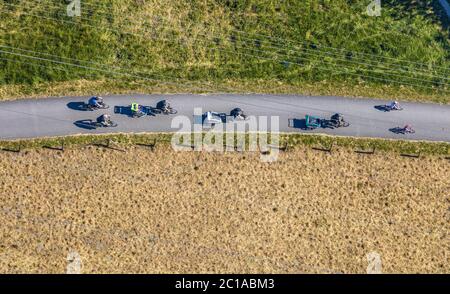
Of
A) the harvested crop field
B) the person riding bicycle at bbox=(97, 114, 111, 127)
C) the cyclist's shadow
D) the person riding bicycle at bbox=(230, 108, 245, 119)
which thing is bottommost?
the harvested crop field

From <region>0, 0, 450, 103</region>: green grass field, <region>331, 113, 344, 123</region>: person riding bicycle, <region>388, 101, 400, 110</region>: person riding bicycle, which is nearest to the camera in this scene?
<region>331, 113, 344, 123</region>: person riding bicycle

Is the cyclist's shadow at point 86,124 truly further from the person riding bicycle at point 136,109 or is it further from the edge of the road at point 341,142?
the person riding bicycle at point 136,109

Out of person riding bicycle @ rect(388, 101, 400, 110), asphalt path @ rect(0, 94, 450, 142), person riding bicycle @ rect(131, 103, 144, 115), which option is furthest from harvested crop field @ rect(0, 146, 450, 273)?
person riding bicycle @ rect(388, 101, 400, 110)

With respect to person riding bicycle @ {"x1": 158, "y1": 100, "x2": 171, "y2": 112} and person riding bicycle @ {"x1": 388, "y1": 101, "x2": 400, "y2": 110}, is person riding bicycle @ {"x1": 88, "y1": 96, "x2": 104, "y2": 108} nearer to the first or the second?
person riding bicycle @ {"x1": 158, "y1": 100, "x2": 171, "y2": 112}

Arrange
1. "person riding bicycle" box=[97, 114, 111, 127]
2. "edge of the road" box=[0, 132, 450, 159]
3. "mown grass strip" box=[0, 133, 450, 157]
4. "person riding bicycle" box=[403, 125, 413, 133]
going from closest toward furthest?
1. "mown grass strip" box=[0, 133, 450, 157]
2. "person riding bicycle" box=[97, 114, 111, 127]
3. "edge of the road" box=[0, 132, 450, 159]
4. "person riding bicycle" box=[403, 125, 413, 133]

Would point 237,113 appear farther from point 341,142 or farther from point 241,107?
point 341,142

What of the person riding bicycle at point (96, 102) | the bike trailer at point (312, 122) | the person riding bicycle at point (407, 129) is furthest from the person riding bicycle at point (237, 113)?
the person riding bicycle at point (407, 129)
